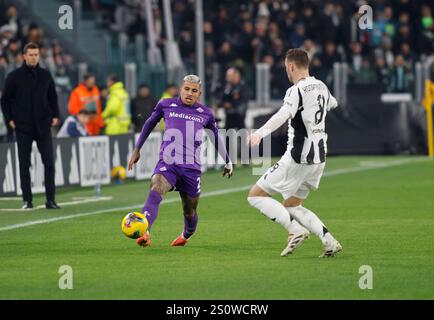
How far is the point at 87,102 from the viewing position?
86.7 ft

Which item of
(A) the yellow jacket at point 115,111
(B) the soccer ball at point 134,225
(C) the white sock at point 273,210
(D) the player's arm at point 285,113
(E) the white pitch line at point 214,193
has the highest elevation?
(D) the player's arm at point 285,113

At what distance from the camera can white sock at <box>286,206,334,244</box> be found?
13305 millimetres

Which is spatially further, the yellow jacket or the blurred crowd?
the blurred crowd

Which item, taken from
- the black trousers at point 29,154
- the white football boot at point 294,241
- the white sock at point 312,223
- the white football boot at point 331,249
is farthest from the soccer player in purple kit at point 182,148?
the black trousers at point 29,154

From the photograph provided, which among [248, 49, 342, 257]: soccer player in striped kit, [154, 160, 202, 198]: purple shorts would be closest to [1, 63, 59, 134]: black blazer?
[154, 160, 202, 198]: purple shorts

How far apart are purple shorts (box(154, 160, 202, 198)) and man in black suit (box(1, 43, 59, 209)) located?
4.86 m

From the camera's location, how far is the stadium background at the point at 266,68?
20.1 metres

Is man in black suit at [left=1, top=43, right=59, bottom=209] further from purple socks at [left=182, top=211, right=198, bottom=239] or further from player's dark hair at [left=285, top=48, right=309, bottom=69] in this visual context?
player's dark hair at [left=285, top=48, right=309, bottom=69]

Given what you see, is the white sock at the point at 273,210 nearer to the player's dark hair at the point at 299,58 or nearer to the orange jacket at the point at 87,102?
the player's dark hair at the point at 299,58

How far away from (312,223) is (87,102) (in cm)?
1369

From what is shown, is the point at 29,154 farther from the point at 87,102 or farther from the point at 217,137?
the point at 87,102

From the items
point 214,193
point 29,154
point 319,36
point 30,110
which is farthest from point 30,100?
point 319,36

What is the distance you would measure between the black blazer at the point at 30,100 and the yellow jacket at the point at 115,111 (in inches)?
321
